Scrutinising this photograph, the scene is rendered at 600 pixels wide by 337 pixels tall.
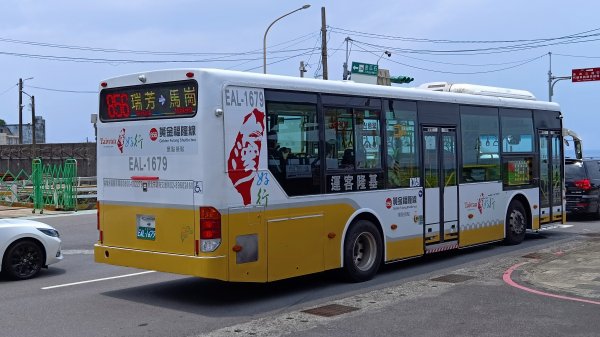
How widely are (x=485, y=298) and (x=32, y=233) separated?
6.99 m

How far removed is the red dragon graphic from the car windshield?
44.6ft

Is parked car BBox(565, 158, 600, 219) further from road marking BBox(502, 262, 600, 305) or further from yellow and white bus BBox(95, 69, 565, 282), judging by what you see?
road marking BBox(502, 262, 600, 305)

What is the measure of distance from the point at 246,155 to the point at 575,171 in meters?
13.9

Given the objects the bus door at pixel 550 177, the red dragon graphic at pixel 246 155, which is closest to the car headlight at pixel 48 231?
the red dragon graphic at pixel 246 155

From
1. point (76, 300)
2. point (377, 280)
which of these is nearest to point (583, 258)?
point (377, 280)

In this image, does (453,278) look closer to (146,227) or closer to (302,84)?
(302,84)

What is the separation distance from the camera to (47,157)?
64812 mm

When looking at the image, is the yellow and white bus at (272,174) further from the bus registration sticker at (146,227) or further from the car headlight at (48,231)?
the car headlight at (48,231)

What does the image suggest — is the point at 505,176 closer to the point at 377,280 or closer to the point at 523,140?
the point at 523,140

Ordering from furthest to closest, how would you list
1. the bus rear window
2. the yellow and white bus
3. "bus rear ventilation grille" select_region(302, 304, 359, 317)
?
1. the bus rear window
2. the yellow and white bus
3. "bus rear ventilation grille" select_region(302, 304, 359, 317)

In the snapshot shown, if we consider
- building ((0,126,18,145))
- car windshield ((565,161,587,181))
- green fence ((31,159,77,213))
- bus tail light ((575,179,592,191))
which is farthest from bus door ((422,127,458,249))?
building ((0,126,18,145))

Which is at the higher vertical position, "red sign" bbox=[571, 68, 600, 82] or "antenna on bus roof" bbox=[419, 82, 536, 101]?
"red sign" bbox=[571, 68, 600, 82]

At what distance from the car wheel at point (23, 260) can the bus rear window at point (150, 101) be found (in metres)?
2.66

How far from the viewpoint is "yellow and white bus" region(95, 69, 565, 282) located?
7711mm
